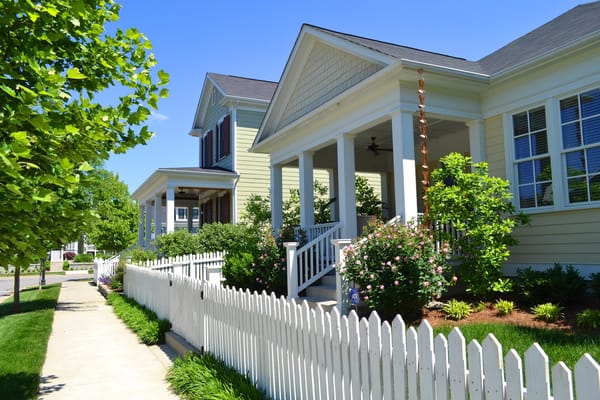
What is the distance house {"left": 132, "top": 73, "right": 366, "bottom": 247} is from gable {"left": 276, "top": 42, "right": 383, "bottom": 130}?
572 cm

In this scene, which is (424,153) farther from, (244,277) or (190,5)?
(190,5)

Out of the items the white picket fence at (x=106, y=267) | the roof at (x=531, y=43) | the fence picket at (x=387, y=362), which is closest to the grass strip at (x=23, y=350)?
the fence picket at (x=387, y=362)

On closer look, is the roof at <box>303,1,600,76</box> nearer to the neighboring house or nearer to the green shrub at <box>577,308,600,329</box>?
the neighboring house

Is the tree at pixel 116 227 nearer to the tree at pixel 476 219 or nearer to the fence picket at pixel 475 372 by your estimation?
the tree at pixel 476 219

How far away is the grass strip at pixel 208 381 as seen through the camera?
438 cm

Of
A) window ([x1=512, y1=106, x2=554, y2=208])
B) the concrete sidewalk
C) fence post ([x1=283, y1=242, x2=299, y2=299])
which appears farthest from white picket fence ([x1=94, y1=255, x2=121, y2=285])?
window ([x1=512, y1=106, x2=554, y2=208])

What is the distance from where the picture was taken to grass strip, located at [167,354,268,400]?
4382mm

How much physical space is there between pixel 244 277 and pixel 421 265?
14.9ft

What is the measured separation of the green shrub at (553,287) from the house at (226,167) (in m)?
12.8

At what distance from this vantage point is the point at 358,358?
3055 mm

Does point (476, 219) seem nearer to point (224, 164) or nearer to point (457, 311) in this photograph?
point (457, 311)

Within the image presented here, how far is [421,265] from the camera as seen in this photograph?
674cm

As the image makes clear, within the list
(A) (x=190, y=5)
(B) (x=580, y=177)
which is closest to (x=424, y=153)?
(B) (x=580, y=177)

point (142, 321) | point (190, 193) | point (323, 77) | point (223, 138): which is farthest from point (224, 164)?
point (142, 321)
